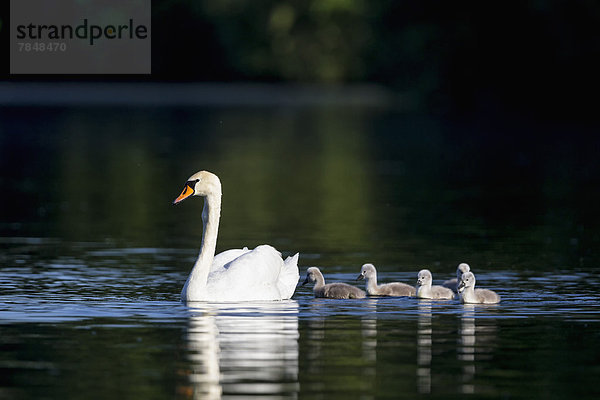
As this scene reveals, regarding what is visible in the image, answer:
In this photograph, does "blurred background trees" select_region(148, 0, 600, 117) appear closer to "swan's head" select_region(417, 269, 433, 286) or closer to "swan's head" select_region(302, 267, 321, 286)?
"swan's head" select_region(302, 267, 321, 286)

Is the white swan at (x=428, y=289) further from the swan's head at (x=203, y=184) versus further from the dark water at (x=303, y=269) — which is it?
the swan's head at (x=203, y=184)

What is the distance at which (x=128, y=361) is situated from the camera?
12.3 m

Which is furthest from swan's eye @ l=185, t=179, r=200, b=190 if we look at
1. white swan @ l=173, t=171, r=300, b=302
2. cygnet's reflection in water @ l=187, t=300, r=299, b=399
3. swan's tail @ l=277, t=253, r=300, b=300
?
cygnet's reflection in water @ l=187, t=300, r=299, b=399

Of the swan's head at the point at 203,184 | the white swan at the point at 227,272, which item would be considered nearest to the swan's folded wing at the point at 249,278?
the white swan at the point at 227,272

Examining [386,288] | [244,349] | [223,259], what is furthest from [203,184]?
[244,349]

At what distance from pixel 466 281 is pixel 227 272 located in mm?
2230

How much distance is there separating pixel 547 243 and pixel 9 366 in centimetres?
1074

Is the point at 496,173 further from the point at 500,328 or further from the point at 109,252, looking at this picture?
the point at 500,328

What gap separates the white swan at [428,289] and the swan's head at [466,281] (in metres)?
0.36

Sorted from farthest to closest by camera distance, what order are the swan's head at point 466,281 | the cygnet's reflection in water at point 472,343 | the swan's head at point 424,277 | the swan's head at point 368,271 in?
the swan's head at point 368,271 → the swan's head at point 424,277 → the swan's head at point 466,281 → the cygnet's reflection in water at point 472,343

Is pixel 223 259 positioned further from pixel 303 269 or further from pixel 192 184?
pixel 303 269

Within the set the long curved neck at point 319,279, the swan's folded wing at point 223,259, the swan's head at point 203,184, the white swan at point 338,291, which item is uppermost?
the swan's head at point 203,184

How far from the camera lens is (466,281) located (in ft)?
50.6

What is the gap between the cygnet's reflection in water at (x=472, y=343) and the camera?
1165cm
